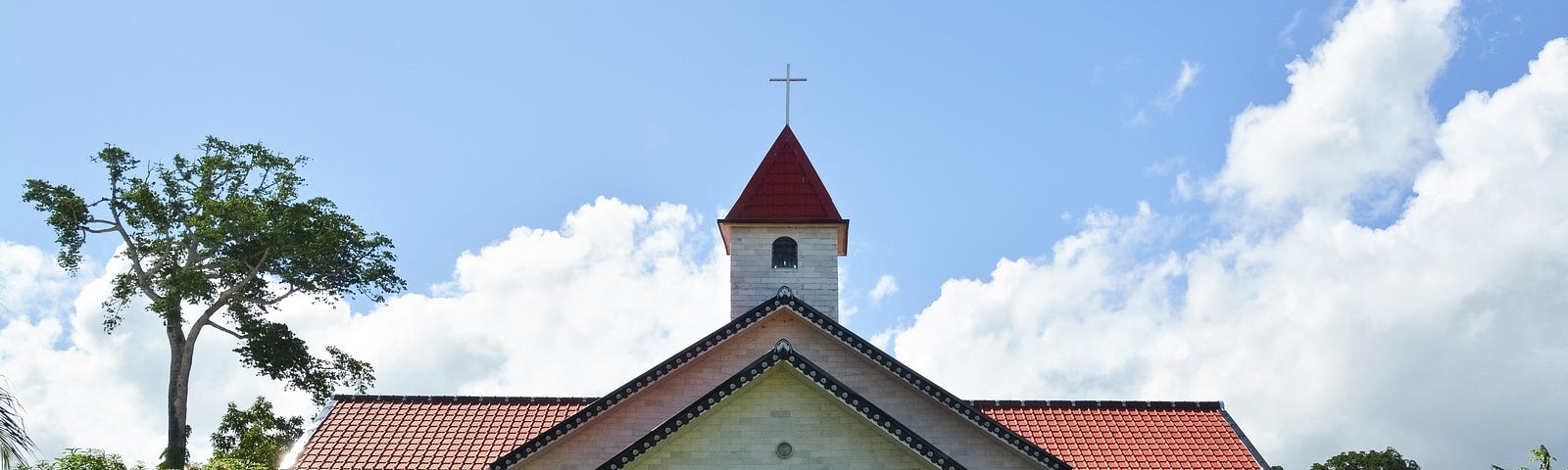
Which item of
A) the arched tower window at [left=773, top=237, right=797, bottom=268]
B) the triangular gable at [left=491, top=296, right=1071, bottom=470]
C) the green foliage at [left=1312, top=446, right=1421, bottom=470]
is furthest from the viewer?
the green foliage at [left=1312, top=446, right=1421, bottom=470]

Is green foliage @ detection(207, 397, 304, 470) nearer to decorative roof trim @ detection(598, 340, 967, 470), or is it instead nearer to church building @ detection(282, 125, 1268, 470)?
church building @ detection(282, 125, 1268, 470)

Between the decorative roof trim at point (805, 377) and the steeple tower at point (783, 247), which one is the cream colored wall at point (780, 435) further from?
the steeple tower at point (783, 247)

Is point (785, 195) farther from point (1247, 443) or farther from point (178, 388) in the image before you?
point (178, 388)

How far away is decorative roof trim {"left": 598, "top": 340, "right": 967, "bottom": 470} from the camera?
Answer: 79.4ft

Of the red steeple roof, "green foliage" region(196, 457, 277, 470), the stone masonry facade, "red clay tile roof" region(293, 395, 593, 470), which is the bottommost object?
"green foliage" region(196, 457, 277, 470)

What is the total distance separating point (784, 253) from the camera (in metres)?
32.8

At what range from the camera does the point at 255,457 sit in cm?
3594

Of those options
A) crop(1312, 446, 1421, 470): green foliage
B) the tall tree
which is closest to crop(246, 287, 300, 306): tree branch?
the tall tree

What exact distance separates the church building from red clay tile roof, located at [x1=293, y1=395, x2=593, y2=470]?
0.05 m

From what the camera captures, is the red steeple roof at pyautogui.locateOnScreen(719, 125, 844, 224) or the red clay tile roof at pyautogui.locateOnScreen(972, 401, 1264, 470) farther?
the red steeple roof at pyautogui.locateOnScreen(719, 125, 844, 224)

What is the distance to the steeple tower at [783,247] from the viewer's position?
32.2 meters

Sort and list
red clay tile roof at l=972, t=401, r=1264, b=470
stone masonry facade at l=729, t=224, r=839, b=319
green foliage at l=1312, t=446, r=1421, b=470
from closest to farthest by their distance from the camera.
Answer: red clay tile roof at l=972, t=401, r=1264, b=470
stone masonry facade at l=729, t=224, r=839, b=319
green foliage at l=1312, t=446, r=1421, b=470

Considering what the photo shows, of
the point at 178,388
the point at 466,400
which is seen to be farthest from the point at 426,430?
the point at 178,388

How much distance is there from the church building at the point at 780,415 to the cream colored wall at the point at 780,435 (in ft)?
0.09
